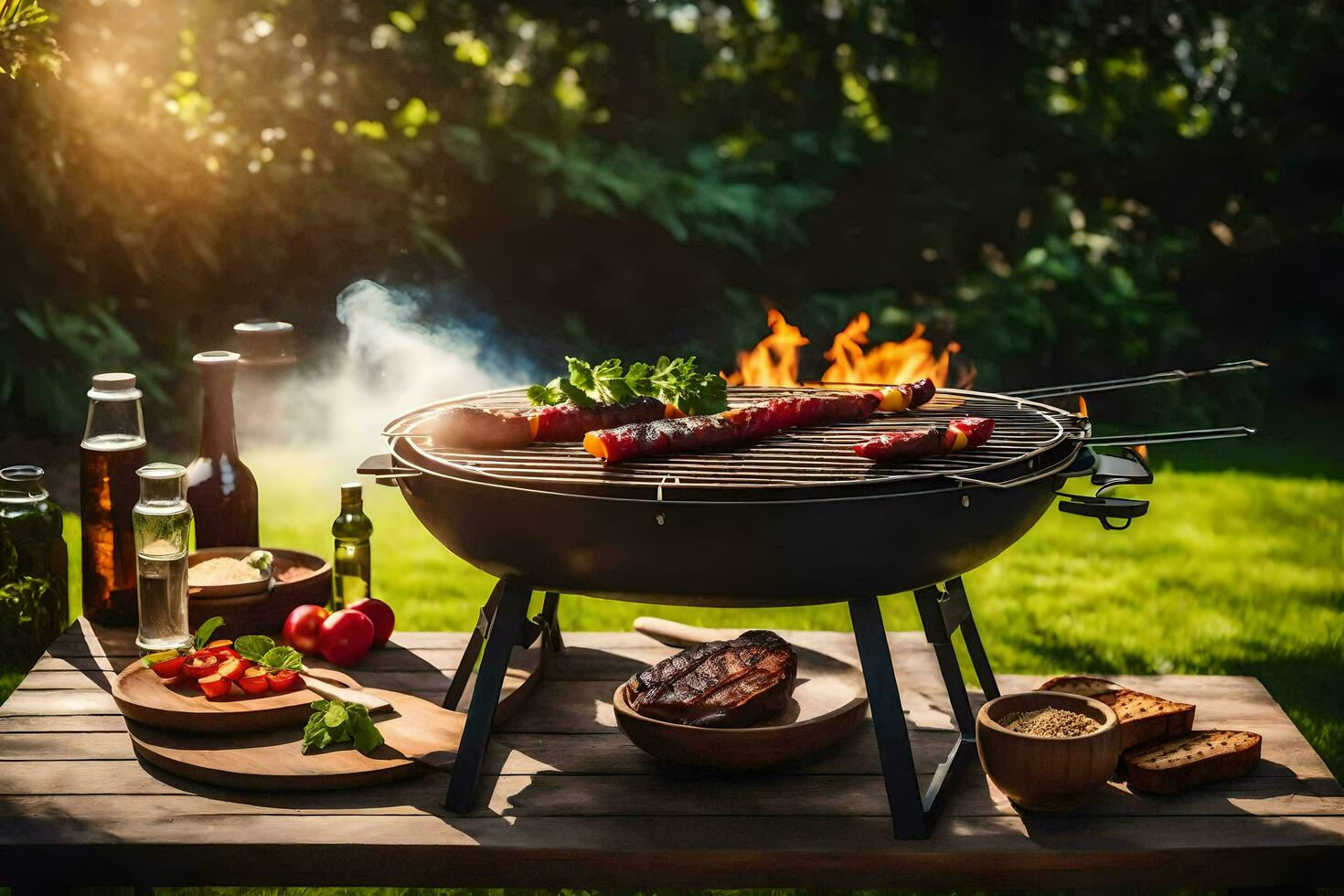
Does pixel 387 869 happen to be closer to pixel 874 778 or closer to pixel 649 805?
pixel 649 805

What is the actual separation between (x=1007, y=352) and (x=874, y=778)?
6032mm

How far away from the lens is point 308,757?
2.93 meters

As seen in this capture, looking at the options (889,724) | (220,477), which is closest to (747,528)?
(889,724)

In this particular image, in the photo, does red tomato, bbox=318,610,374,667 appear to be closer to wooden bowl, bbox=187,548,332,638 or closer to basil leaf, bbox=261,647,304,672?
wooden bowl, bbox=187,548,332,638

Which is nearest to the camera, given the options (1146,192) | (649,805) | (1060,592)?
(649,805)

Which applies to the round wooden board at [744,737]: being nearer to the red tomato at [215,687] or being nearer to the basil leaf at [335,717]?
the basil leaf at [335,717]

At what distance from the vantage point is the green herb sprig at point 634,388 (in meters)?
3.27

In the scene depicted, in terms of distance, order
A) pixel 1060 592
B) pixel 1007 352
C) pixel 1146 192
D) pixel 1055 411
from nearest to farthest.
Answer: pixel 1055 411 → pixel 1060 592 → pixel 1007 352 → pixel 1146 192

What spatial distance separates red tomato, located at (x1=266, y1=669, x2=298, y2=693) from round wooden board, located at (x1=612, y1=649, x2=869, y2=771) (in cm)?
80

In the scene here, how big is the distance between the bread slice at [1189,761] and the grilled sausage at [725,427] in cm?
108

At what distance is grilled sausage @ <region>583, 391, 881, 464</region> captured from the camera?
2855 millimetres

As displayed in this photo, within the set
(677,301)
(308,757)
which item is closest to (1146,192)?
(677,301)

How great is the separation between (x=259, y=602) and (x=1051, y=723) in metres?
2.11

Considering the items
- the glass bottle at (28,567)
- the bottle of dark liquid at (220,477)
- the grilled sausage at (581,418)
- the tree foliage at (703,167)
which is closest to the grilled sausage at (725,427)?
the grilled sausage at (581,418)
